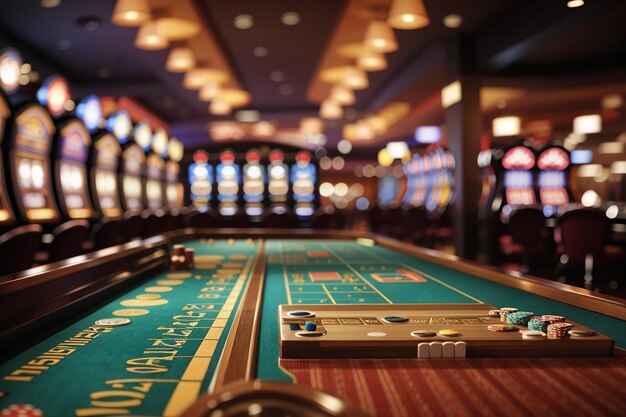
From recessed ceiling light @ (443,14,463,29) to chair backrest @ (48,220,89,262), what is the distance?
17.5 feet

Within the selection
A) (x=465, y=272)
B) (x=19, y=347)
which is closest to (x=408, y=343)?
(x=19, y=347)

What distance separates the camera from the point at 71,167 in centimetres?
694

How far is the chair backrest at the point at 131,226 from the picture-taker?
611 centimetres

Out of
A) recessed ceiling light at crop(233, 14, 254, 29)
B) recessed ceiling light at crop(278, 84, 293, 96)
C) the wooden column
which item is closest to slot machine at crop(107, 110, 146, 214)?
recessed ceiling light at crop(233, 14, 254, 29)

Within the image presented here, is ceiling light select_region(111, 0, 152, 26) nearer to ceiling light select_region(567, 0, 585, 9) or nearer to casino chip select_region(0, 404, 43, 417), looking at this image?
ceiling light select_region(567, 0, 585, 9)

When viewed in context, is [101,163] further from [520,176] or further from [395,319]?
[395,319]

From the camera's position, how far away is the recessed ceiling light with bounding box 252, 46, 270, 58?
9062mm

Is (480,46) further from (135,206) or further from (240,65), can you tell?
(135,206)

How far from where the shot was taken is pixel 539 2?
6531mm

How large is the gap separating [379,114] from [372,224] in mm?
3598

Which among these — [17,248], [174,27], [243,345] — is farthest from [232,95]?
[243,345]

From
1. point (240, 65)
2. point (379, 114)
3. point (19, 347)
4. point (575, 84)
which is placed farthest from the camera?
point (379, 114)

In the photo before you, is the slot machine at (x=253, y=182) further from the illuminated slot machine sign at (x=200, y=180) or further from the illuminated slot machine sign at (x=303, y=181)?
the illuminated slot machine sign at (x=200, y=180)

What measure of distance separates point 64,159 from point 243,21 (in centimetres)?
295
